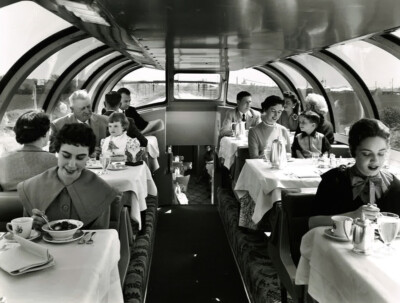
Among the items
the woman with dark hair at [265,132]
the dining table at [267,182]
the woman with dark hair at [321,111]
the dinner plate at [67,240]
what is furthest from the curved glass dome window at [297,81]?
the dinner plate at [67,240]

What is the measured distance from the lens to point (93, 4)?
8.19 ft

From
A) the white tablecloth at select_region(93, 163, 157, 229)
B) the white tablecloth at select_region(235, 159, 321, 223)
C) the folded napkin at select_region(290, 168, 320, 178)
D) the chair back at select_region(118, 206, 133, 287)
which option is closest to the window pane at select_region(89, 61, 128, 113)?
the white tablecloth at select_region(93, 163, 157, 229)

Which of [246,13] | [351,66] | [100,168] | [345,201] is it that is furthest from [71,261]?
[351,66]

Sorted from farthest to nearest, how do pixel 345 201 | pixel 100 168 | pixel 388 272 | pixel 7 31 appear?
pixel 7 31 → pixel 100 168 → pixel 345 201 → pixel 388 272

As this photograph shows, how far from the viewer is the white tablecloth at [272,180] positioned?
4.02 meters

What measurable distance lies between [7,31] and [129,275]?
21.6ft

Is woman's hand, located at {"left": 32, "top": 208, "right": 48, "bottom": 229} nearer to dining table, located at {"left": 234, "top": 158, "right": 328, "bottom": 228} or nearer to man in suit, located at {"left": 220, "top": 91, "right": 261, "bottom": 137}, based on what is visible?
dining table, located at {"left": 234, "top": 158, "right": 328, "bottom": 228}

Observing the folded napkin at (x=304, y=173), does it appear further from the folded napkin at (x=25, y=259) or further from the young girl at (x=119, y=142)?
the folded napkin at (x=25, y=259)

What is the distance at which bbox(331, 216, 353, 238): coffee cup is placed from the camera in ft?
7.22

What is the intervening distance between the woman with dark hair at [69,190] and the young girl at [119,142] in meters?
2.03

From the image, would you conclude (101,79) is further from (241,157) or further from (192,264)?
(192,264)

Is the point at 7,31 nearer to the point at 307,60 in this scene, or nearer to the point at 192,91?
the point at 192,91

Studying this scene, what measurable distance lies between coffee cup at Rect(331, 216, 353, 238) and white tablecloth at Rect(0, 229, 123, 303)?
3.75 feet

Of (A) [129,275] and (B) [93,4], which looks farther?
(A) [129,275]
